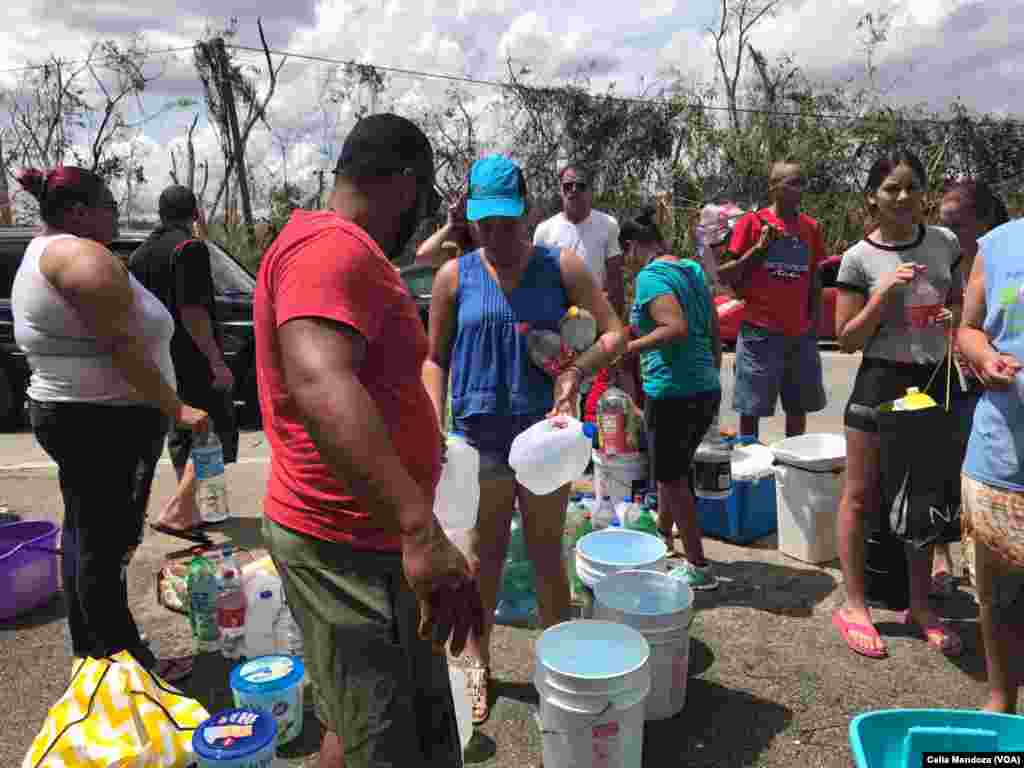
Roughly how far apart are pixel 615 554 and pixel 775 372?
2089mm

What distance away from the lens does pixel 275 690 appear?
2.49 m

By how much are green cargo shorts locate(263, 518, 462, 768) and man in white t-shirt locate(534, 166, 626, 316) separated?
13.7 ft

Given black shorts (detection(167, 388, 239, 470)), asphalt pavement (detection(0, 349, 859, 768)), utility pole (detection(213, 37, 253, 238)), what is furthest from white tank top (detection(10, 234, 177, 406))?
utility pole (detection(213, 37, 253, 238))

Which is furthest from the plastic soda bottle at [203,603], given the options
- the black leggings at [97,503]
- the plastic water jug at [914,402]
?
the plastic water jug at [914,402]

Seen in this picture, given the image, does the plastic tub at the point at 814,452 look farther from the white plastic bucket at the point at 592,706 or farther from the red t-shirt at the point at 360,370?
the red t-shirt at the point at 360,370

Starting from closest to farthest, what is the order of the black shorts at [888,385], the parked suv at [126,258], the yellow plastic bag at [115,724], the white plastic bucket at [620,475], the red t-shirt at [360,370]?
the red t-shirt at [360,370]
the yellow plastic bag at [115,724]
the black shorts at [888,385]
the white plastic bucket at [620,475]
the parked suv at [126,258]

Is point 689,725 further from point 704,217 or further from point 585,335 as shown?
point 704,217

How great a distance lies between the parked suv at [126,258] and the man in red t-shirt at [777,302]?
13.6ft

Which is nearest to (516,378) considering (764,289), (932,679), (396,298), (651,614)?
(651,614)

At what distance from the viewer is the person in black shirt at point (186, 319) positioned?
406cm

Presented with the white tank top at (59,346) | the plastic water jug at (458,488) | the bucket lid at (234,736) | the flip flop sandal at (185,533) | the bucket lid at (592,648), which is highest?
the white tank top at (59,346)

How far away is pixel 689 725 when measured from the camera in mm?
2656

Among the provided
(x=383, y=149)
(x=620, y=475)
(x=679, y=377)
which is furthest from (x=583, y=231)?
(x=383, y=149)

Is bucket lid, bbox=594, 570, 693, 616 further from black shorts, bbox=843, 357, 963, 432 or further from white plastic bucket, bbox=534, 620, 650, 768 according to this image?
black shorts, bbox=843, 357, 963, 432
